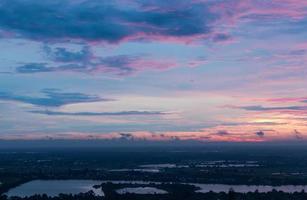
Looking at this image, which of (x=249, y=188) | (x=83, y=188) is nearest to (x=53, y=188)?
(x=83, y=188)

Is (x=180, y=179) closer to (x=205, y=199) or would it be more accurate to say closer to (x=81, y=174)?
(x=81, y=174)

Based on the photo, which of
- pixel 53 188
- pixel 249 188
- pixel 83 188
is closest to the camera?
pixel 249 188

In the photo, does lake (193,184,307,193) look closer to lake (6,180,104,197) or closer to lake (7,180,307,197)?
lake (7,180,307,197)

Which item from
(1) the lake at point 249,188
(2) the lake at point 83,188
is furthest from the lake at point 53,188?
(1) the lake at point 249,188

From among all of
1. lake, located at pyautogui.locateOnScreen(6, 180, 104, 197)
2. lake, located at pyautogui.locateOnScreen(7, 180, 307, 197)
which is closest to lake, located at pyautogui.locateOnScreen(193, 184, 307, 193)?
lake, located at pyautogui.locateOnScreen(7, 180, 307, 197)

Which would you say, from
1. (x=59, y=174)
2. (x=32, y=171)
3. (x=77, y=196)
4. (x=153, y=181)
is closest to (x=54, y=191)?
(x=77, y=196)

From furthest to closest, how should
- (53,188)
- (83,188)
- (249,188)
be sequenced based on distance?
(53,188) → (83,188) → (249,188)

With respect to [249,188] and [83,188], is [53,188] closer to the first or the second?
[83,188]

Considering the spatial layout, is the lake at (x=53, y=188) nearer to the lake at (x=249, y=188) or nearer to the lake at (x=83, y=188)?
the lake at (x=83, y=188)

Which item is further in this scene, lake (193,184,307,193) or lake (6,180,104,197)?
lake (193,184,307,193)

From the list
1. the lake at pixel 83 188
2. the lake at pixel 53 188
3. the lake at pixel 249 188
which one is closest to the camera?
the lake at pixel 53 188

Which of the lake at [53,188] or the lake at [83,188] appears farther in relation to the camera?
the lake at [83,188]

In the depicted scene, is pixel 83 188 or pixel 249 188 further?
pixel 83 188
